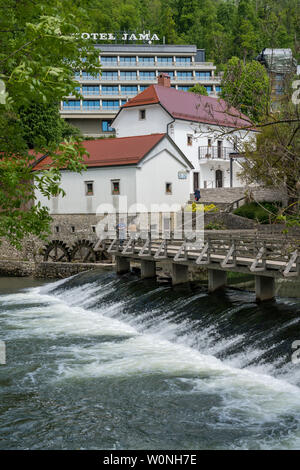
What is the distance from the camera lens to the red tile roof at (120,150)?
33.4m

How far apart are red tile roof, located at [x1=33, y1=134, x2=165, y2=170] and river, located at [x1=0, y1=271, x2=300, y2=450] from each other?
550 inches

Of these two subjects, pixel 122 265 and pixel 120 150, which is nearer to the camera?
pixel 122 265

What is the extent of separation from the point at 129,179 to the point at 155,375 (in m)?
21.6

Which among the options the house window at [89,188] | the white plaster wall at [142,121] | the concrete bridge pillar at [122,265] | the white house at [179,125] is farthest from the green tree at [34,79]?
the white plaster wall at [142,121]

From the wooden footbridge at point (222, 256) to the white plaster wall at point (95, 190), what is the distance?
7.08m

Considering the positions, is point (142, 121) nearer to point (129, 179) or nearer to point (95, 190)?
point (95, 190)

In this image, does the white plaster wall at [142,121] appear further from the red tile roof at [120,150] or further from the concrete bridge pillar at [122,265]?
the concrete bridge pillar at [122,265]

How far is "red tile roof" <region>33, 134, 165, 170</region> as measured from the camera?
110 feet

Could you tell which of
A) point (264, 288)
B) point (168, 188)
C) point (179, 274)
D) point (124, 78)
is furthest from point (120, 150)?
point (124, 78)

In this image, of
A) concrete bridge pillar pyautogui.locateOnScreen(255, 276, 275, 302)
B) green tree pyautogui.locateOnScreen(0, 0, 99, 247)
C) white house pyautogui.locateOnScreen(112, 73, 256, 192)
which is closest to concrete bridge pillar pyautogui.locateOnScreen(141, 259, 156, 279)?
concrete bridge pillar pyautogui.locateOnScreen(255, 276, 275, 302)

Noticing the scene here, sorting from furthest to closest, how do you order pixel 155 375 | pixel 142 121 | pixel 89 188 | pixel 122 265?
1. pixel 142 121
2. pixel 89 188
3. pixel 122 265
4. pixel 155 375

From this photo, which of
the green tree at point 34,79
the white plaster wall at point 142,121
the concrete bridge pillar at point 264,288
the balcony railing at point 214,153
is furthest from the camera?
the balcony railing at point 214,153

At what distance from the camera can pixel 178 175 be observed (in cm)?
3597

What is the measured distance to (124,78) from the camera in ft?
281
